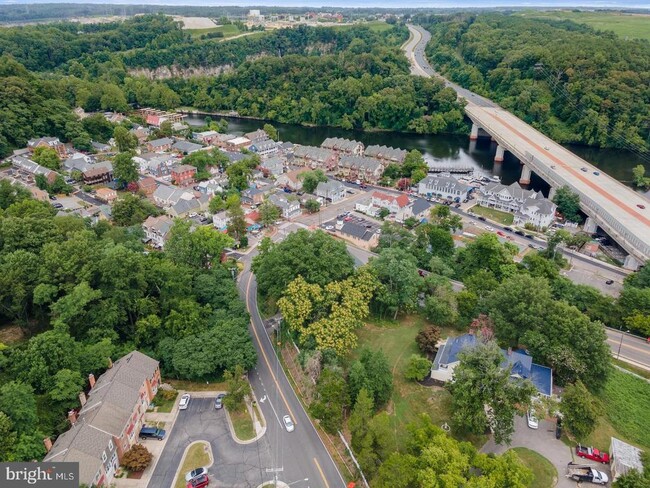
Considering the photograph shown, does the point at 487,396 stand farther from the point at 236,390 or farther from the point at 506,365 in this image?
the point at 236,390

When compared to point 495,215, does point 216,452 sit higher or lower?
higher

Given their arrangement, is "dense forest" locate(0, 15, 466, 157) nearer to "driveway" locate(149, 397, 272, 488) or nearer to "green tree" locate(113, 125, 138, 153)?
"green tree" locate(113, 125, 138, 153)

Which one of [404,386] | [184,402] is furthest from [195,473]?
[404,386]

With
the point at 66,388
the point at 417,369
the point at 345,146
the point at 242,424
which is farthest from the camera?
the point at 345,146

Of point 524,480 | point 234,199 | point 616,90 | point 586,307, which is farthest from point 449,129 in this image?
point 524,480

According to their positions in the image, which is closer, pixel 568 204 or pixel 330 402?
pixel 330 402

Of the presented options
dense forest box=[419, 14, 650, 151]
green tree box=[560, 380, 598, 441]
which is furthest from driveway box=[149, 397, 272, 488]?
dense forest box=[419, 14, 650, 151]
